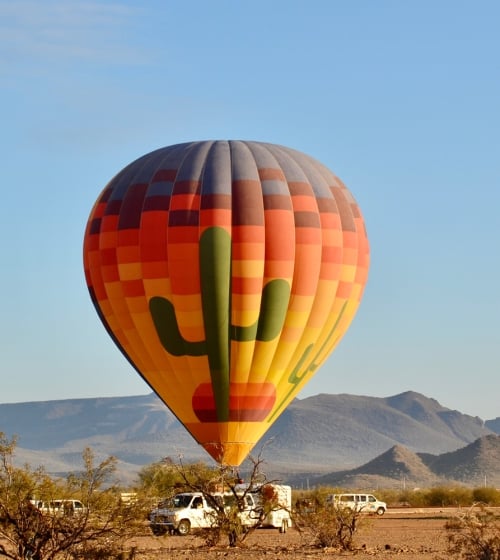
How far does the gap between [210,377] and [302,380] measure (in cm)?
410

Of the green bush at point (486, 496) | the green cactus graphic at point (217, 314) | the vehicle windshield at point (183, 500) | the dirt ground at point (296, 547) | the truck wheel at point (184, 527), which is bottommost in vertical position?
the dirt ground at point (296, 547)

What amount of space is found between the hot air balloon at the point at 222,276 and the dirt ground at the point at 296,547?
207 inches

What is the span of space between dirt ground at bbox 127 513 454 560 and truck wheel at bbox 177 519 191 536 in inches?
7.3

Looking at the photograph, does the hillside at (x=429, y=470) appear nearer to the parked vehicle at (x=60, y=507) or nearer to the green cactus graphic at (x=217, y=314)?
the green cactus graphic at (x=217, y=314)

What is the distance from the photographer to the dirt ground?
34281mm

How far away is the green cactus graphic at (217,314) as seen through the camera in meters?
45.1

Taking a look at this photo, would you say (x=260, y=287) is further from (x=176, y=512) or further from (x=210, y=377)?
(x=176, y=512)

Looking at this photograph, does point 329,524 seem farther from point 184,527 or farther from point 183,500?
point 183,500

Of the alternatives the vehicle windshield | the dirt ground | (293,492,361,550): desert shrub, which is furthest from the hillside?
(293,492,361,550): desert shrub

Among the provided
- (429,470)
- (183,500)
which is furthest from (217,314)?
(429,470)

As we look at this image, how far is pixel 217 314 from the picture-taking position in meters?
45.2

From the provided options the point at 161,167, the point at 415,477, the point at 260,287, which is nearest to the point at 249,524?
the point at 260,287

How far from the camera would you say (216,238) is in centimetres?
4516

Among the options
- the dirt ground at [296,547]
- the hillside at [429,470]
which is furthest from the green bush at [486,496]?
the hillside at [429,470]
